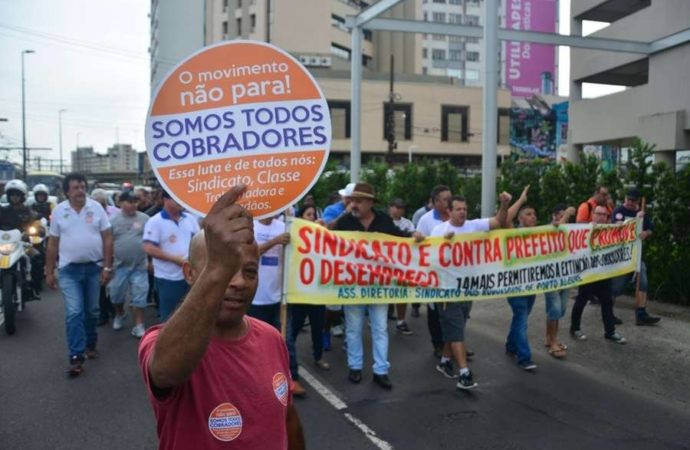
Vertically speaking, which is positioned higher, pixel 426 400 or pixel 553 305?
pixel 553 305

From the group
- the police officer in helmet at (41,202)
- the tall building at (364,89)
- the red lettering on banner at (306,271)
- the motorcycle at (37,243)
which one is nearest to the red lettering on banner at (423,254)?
the red lettering on banner at (306,271)

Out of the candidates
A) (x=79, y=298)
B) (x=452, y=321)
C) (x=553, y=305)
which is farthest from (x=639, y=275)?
(x=79, y=298)

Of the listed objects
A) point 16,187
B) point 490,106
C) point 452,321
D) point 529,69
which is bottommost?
point 452,321

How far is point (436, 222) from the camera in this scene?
8023mm

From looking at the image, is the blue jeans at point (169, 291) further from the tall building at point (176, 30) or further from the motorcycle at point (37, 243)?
the tall building at point (176, 30)

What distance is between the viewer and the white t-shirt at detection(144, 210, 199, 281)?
21.3 ft

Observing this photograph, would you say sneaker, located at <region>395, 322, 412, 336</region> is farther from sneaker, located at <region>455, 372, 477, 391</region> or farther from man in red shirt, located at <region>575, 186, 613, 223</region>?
man in red shirt, located at <region>575, 186, 613, 223</region>

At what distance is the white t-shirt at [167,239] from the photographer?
650 cm

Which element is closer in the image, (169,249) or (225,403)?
(225,403)

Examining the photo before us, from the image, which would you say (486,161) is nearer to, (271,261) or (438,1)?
(271,261)

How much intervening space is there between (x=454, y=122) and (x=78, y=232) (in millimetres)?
57380

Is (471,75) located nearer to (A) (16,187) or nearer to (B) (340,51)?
(B) (340,51)

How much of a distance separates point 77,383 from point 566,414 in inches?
180

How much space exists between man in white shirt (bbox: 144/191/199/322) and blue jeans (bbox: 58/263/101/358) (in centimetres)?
65
